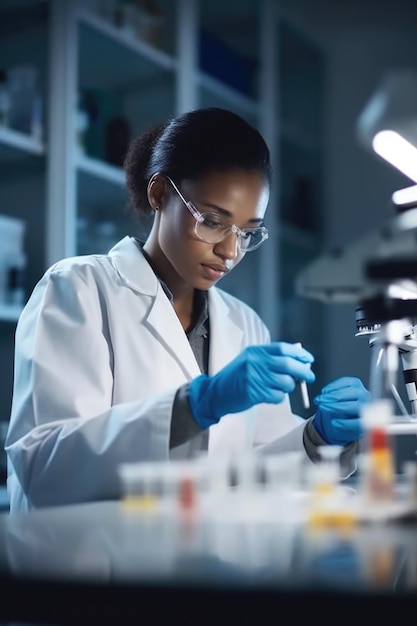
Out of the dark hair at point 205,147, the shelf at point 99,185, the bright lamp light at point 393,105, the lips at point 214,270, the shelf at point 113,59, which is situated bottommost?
the lips at point 214,270

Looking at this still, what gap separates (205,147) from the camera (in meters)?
1.56

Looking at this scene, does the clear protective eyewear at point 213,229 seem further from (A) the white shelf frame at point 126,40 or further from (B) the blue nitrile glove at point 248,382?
(A) the white shelf frame at point 126,40

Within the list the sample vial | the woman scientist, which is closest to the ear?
the woman scientist

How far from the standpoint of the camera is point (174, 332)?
1.59 metres

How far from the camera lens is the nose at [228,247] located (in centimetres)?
153

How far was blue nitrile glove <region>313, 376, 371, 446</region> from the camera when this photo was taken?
1.47 meters

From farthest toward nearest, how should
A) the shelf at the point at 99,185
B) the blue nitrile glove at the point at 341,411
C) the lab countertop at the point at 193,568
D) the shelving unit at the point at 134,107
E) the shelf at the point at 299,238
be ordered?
1. the shelf at the point at 299,238
2. the shelf at the point at 99,185
3. the shelving unit at the point at 134,107
4. the blue nitrile glove at the point at 341,411
5. the lab countertop at the point at 193,568

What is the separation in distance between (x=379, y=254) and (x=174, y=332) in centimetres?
70

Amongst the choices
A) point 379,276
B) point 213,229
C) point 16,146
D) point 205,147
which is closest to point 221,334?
point 213,229

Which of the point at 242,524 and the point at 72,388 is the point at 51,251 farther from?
the point at 242,524

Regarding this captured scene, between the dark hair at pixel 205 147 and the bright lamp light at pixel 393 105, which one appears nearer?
the bright lamp light at pixel 393 105

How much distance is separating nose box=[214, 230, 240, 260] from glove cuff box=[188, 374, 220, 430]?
0.38m

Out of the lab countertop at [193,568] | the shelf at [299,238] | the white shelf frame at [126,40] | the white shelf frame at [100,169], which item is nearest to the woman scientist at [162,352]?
the lab countertop at [193,568]

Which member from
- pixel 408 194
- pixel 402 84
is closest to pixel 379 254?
pixel 402 84
